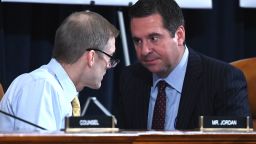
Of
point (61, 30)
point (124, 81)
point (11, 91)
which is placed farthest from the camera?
point (124, 81)

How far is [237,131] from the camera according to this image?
1788 mm

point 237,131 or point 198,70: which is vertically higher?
point 198,70

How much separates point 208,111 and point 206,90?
10 centimetres

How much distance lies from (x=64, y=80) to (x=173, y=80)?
0.62m

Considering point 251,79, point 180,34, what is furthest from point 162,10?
point 251,79

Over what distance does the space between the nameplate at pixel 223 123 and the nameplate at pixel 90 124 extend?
0.91ft

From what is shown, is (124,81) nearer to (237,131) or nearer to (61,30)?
(61,30)

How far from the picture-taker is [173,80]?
2953 millimetres

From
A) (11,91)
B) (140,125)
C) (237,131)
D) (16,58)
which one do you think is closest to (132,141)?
(237,131)

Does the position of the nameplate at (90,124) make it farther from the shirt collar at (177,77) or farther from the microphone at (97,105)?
the microphone at (97,105)

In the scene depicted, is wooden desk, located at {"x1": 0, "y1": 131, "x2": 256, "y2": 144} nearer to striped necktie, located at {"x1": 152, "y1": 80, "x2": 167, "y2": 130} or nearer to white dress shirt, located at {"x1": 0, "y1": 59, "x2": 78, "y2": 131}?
white dress shirt, located at {"x1": 0, "y1": 59, "x2": 78, "y2": 131}

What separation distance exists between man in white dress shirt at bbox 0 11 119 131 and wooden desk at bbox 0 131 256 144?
0.67m

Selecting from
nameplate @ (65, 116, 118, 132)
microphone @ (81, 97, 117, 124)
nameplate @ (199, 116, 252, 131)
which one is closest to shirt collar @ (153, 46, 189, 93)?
nameplate @ (199, 116, 252, 131)

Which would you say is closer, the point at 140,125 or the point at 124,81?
the point at 140,125
